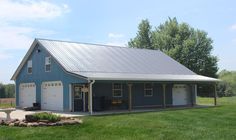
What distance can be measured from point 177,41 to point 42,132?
47.3 meters

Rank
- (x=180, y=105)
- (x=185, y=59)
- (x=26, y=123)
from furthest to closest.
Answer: (x=185, y=59) → (x=180, y=105) → (x=26, y=123)

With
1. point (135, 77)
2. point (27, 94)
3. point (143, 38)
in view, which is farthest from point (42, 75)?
point (143, 38)

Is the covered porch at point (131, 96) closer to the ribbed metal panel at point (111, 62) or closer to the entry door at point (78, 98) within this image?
the entry door at point (78, 98)

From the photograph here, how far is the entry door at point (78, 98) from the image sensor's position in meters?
26.6

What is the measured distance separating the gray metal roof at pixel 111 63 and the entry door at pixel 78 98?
4.77 ft

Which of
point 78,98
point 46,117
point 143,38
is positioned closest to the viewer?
point 46,117

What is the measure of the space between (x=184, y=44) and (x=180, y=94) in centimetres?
2636

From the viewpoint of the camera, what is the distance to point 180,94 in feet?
109

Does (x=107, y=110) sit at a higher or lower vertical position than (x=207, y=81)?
lower

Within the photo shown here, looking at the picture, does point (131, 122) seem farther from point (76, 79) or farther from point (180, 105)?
point (180, 105)

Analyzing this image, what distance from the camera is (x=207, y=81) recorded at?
31.3 meters

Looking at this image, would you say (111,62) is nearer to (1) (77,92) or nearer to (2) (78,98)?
(1) (77,92)

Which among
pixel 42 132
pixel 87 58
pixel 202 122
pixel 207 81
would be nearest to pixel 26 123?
pixel 42 132

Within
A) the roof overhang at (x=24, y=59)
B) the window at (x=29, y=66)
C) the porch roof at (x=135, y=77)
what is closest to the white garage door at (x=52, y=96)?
the window at (x=29, y=66)
